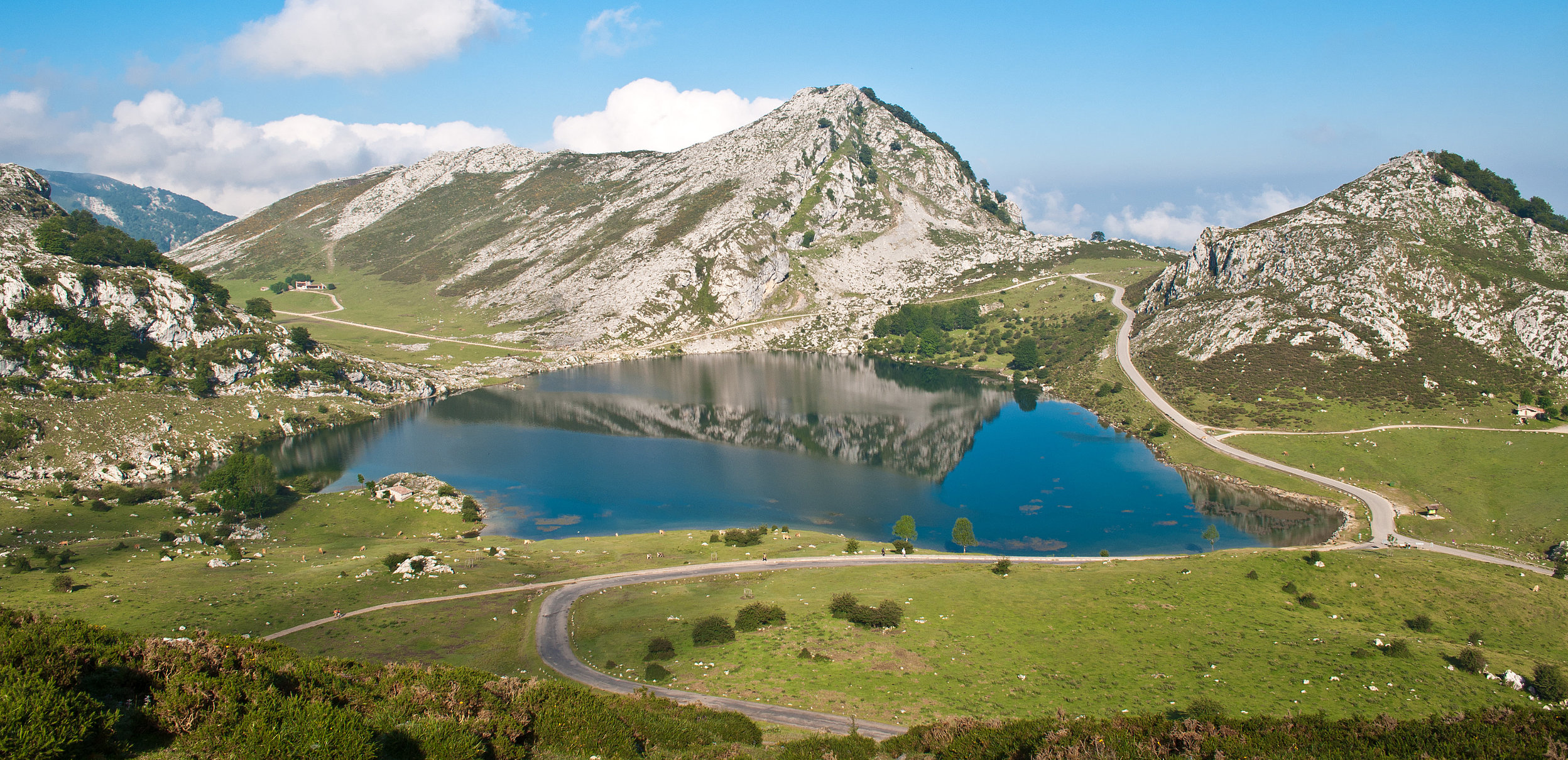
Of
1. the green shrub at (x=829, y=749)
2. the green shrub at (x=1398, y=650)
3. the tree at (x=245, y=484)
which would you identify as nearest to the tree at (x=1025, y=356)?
the green shrub at (x=1398, y=650)

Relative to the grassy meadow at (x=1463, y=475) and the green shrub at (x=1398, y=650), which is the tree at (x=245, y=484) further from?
the grassy meadow at (x=1463, y=475)

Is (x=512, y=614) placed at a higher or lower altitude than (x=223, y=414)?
lower

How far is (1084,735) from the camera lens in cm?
2453

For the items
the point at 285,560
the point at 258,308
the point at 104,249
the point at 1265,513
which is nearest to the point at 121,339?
the point at 104,249

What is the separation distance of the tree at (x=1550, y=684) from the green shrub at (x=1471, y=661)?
6.88ft

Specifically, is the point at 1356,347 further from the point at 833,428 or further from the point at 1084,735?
the point at 1084,735

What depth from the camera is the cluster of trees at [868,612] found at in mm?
47500

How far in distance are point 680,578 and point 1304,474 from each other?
8103cm

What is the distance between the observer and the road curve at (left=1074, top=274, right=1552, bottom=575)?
65688 millimetres

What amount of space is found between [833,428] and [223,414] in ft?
313

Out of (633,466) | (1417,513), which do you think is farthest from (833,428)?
(1417,513)

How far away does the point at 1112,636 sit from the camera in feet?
152

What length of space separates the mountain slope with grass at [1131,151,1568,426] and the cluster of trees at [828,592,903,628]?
86.9 m

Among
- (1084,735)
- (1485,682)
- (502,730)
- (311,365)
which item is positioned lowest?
(1485,682)
